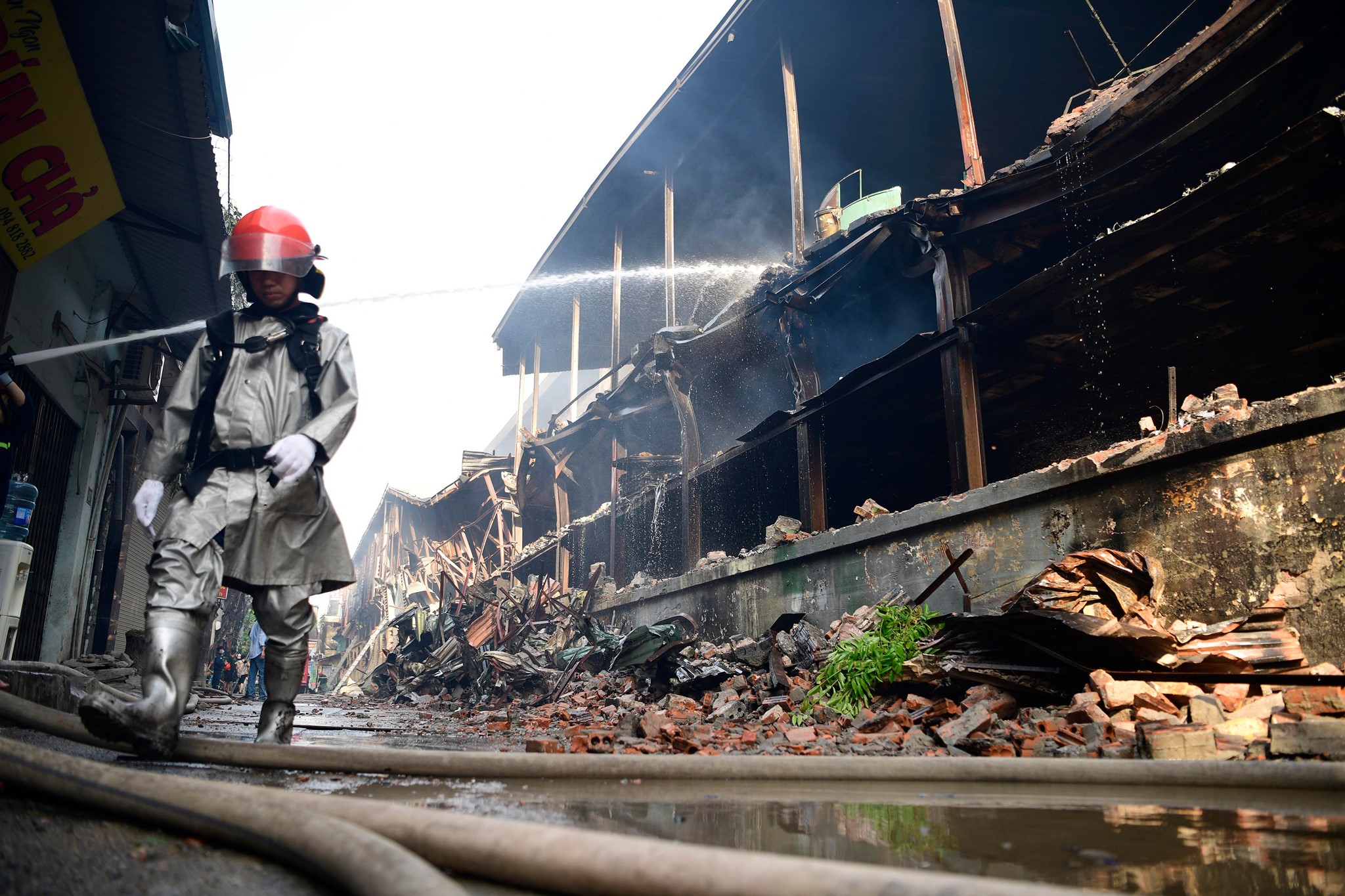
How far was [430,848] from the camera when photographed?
1.31 meters

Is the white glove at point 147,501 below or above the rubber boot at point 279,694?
above

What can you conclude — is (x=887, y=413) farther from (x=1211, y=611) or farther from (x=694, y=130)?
(x=694, y=130)

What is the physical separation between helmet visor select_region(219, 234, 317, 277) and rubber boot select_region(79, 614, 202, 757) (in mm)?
1338

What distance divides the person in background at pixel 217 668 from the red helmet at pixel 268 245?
17.3 metres

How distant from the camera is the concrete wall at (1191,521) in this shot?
152 inches

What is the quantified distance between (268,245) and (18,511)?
15.3ft

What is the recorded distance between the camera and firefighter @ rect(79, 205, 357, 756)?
275cm

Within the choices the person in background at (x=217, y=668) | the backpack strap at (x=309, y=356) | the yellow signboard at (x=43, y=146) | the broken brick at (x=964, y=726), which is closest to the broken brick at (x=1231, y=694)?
the broken brick at (x=964, y=726)

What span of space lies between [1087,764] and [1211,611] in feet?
7.73

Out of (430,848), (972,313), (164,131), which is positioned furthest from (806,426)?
(430,848)

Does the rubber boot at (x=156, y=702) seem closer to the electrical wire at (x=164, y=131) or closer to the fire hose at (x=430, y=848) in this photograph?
the fire hose at (x=430, y=848)

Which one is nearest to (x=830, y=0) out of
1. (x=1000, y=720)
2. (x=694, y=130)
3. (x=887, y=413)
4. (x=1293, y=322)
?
(x=694, y=130)

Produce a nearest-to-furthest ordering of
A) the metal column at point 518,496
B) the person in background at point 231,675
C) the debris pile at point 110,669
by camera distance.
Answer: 1. the debris pile at point 110,669
2. the metal column at point 518,496
3. the person in background at point 231,675

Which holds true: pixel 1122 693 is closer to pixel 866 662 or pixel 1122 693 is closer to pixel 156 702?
pixel 866 662
